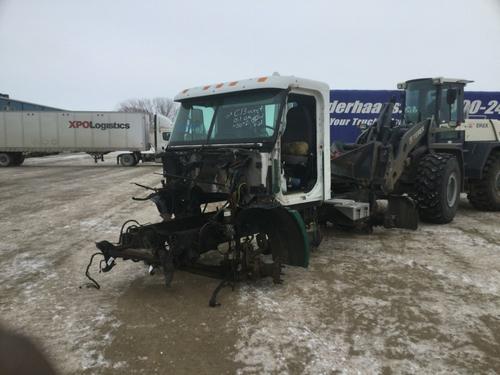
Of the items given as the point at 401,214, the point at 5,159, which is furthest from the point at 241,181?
the point at 5,159

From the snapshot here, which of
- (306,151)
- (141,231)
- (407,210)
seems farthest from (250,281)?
(407,210)

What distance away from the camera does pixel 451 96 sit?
8109 mm

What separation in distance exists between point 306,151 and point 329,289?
1851 mm

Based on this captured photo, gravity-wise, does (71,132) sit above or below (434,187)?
above

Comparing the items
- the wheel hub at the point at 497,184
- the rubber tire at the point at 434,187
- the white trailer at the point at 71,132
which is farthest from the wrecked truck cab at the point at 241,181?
the white trailer at the point at 71,132

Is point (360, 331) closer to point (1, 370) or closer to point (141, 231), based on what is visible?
point (141, 231)

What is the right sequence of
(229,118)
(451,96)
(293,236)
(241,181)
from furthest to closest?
(451,96) → (229,118) → (241,181) → (293,236)

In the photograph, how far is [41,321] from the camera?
3.87 m

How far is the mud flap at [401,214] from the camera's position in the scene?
7027 mm

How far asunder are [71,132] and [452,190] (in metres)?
22.9

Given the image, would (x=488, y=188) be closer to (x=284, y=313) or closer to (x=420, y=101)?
(x=420, y=101)

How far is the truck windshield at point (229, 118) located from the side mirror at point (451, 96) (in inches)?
181

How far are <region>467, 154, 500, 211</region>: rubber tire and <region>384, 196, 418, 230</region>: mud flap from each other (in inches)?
121

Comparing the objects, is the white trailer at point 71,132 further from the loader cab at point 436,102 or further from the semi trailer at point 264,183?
the semi trailer at point 264,183
